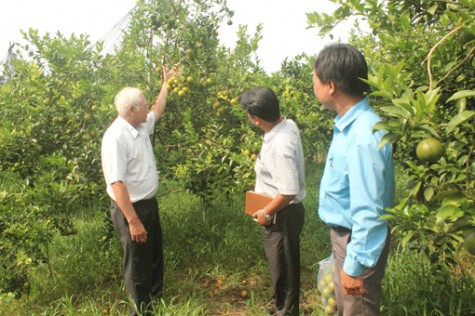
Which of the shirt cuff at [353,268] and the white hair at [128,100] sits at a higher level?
the white hair at [128,100]

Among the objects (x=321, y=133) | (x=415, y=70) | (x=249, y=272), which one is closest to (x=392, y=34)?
(x=415, y=70)

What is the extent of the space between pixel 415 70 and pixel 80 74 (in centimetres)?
Result: 282

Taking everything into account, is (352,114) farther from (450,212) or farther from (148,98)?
(148,98)

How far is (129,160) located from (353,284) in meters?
1.74

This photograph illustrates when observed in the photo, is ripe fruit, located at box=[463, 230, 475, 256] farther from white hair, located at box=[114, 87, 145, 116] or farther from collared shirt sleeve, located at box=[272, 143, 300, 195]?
white hair, located at box=[114, 87, 145, 116]

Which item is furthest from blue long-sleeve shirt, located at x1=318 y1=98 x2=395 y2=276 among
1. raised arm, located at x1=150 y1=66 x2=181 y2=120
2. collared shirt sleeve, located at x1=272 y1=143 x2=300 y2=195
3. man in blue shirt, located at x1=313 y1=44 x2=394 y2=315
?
raised arm, located at x1=150 y1=66 x2=181 y2=120

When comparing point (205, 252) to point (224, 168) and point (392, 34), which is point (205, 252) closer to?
point (224, 168)

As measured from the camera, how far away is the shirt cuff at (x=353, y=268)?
5.64 ft

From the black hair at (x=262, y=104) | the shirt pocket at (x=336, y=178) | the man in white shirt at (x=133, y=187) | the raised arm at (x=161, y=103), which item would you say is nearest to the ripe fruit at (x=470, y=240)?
the shirt pocket at (x=336, y=178)

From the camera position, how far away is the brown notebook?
2.76m

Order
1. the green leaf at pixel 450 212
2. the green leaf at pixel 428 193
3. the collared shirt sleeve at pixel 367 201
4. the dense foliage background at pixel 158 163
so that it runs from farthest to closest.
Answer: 1. the dense foliage background at pixel 158 163
2. the collared shirt sleeve at pixel 367 201
3. the green leaf at pixel 428 193
4. the green leaf at pixel 450 212

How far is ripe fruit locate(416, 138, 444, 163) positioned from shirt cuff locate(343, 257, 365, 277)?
1.81ft

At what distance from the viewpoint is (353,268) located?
1.72m

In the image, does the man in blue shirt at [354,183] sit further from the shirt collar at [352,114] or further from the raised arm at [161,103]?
the raised arm at [161,103]
